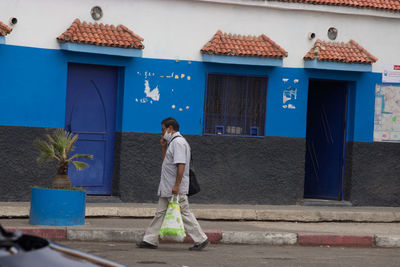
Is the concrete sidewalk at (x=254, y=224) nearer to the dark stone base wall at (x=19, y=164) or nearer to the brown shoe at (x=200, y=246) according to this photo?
the dark stone base wall at (x=19, y=164)

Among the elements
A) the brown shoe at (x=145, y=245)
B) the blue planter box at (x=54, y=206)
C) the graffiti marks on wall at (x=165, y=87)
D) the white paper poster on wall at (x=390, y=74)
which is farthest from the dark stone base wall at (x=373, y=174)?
the blue planter box at (x=54, y=206)

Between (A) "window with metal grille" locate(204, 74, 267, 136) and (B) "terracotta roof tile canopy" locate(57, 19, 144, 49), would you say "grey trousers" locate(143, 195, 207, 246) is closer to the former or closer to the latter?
(B) "terracotta roof tile canopy" locate(57, 19, 144, 49)

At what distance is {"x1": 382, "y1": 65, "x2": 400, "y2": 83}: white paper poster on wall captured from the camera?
15.9 m

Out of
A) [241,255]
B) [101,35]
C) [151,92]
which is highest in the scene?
[101,35]

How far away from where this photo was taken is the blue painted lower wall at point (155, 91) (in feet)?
43.9

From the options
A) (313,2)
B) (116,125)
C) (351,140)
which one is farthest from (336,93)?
(116,125)

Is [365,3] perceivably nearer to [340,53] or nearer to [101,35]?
[340,53]

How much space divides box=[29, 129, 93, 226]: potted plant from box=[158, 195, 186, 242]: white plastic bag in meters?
1.68

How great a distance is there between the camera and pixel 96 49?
1351 cm

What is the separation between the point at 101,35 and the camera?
1370cm

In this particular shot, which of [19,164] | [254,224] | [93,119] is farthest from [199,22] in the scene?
[19,164]

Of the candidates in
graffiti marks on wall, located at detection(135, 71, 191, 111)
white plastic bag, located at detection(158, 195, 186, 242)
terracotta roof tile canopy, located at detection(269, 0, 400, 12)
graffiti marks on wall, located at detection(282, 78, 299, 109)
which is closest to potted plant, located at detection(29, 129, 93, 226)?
white plastic bag, located at detection(158, 195, 186, 242)

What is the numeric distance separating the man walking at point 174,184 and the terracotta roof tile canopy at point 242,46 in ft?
14.1

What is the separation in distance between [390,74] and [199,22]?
4051 mm
